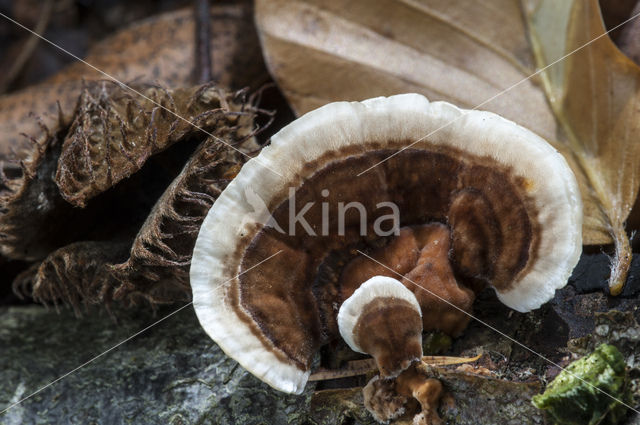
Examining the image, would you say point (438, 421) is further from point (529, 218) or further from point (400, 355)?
point (529, 218)

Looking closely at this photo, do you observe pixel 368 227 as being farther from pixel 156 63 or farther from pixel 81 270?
pixel 156 63

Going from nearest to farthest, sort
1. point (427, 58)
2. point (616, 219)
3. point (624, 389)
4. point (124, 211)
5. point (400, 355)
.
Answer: point (624, 389)
point (400, 355)
point (616, 219)
point (124, 211)
point (427, 58)

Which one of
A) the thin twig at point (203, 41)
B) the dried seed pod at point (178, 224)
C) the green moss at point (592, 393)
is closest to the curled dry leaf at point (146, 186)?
the dried seed pod at point (178, 224)

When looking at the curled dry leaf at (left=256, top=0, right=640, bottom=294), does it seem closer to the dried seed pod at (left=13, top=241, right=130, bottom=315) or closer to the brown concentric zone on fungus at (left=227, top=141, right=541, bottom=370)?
the brown concentric zone on fungus at (left=227, top=141, right=541, bottom=370)

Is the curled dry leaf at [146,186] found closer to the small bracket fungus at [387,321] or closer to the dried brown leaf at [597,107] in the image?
the small bracket fungus at [387,321]

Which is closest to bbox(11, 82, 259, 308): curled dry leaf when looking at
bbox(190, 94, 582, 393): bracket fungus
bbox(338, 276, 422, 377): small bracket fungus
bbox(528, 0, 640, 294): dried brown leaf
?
bbox(190, 94, 582, 393): bracket fungus

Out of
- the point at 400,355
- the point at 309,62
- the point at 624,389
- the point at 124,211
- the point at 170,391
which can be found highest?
the point at 309,62

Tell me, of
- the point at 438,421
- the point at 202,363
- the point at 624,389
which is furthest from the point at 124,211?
the point at 624,389
